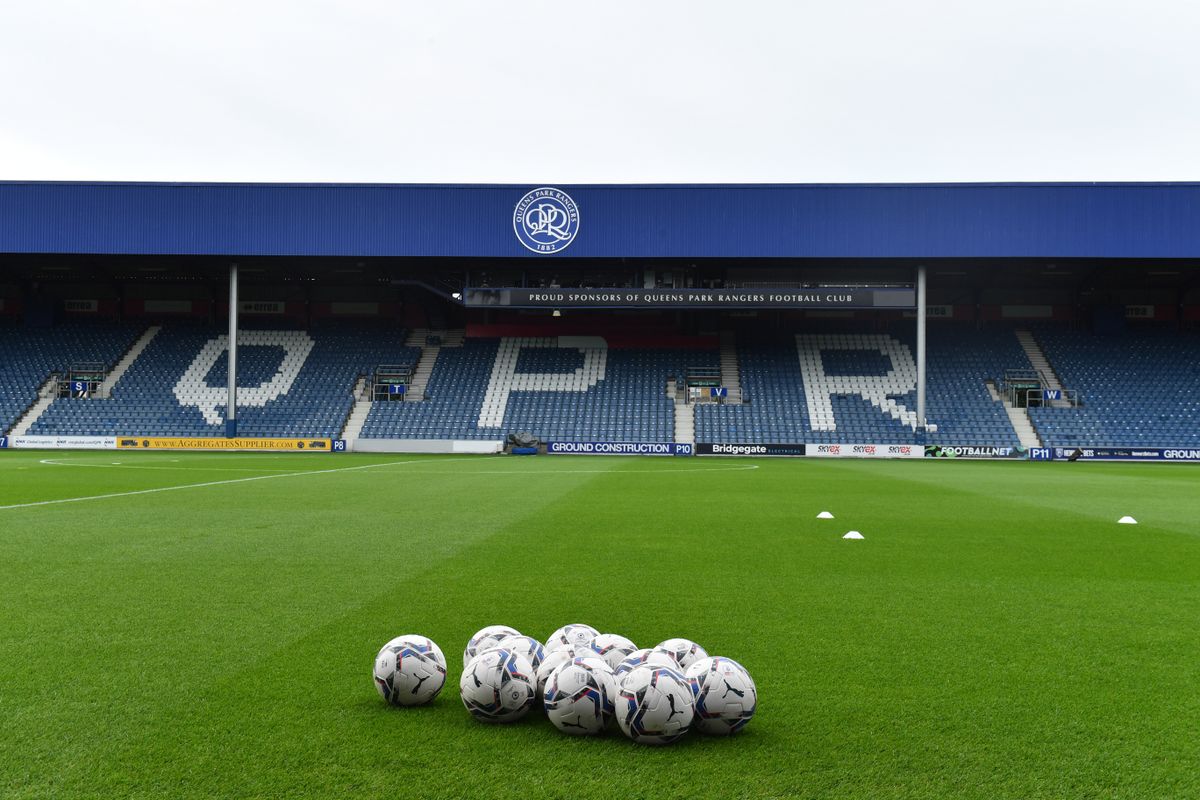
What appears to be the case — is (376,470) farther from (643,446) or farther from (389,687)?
(389,687)

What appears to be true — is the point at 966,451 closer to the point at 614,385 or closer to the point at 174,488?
the point at 614,385

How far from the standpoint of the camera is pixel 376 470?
25344mm

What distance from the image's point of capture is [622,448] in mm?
40562

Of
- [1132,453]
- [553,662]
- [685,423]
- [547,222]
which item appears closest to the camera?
[553,662]

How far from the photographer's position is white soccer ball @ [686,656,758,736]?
421 centimetres

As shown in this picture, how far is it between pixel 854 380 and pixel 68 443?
1427 inches

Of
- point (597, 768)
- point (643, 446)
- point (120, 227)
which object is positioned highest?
point (120, 227)

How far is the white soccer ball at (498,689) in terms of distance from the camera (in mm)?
4355

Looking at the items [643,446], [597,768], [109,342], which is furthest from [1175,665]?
[109,342]

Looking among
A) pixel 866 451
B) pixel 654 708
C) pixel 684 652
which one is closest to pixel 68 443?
pixel 866 451

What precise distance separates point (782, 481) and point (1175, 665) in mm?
16682

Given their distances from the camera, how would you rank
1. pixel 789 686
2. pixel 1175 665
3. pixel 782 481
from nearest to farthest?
1. pixel 789 686
2. pixel 1175 665
3. pixel 782 481

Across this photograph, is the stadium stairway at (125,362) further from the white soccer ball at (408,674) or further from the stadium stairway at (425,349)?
the white soccer ball at (408,674)

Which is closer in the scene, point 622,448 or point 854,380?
point 622,448
